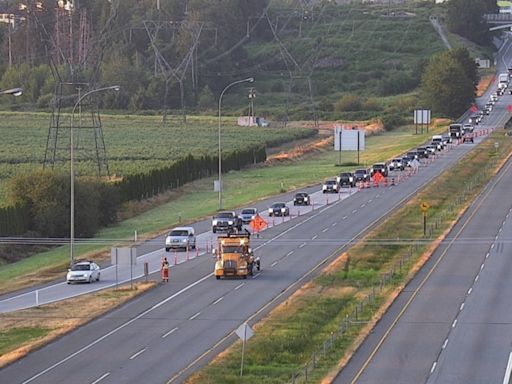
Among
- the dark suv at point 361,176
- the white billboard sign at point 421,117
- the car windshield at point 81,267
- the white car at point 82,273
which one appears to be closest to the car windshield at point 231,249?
the white car at point 82,273

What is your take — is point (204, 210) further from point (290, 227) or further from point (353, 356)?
point (353, 356)

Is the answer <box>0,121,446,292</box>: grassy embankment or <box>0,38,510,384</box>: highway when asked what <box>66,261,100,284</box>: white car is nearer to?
<box>0,121,446,292</box>: grassy embankment

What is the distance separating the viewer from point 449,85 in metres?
179

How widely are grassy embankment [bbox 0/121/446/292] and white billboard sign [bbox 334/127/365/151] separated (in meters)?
2.10

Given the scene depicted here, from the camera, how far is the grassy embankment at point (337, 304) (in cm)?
3697

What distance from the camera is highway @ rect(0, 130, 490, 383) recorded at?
1467 inches

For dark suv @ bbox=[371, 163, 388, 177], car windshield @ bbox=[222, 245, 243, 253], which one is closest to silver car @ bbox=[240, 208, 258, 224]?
car windshield @ bbox=[222, 245, 243, 253]

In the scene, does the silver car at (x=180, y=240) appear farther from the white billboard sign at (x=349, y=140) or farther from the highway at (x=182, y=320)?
the white billboard sign at (x=349, y=140)

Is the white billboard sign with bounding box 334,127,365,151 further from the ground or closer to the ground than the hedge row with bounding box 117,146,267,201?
further from the ground

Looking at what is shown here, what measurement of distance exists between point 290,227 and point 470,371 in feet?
135

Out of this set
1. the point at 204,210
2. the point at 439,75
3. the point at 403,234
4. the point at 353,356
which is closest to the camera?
the point at 353,356

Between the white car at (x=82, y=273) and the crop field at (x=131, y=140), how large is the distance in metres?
24.0

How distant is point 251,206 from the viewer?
Result: 90.0m

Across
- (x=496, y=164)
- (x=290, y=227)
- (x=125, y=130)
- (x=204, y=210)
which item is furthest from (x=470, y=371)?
(x=125, y=130)
